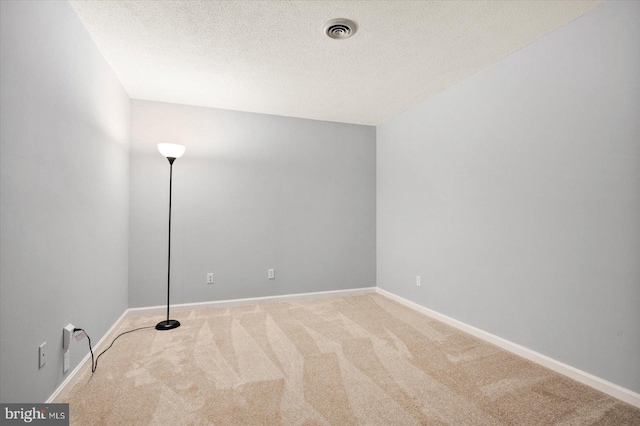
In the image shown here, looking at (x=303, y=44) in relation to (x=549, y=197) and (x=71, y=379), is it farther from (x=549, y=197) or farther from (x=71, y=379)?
(x=71, y=379)

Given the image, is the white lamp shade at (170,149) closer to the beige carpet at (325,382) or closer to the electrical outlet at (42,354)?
the beige carpet at (325,382)

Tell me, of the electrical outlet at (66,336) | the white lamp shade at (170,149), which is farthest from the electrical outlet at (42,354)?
the white lamp shade at (170,149)

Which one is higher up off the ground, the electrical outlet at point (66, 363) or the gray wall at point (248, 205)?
the gray wall at point (248, 205)

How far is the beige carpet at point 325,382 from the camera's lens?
1642mm

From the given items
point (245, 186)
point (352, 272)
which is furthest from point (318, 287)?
point (245, 186)

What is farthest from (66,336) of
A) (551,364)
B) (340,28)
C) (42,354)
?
(551,364)

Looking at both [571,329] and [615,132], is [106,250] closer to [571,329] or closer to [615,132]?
[571,329]

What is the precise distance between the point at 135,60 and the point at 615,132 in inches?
139

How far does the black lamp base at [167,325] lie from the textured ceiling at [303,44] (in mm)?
2380

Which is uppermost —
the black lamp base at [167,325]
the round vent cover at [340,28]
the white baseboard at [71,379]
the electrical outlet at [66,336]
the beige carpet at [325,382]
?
the round vent cover at [340,28]

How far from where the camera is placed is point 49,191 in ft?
5.59

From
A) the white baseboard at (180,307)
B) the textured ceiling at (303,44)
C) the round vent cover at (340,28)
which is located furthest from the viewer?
the round vent cover at (340,28)

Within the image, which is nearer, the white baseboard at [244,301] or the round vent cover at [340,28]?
the round vent cover at [340,28]

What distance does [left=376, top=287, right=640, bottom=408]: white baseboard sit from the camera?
5.83 ft
